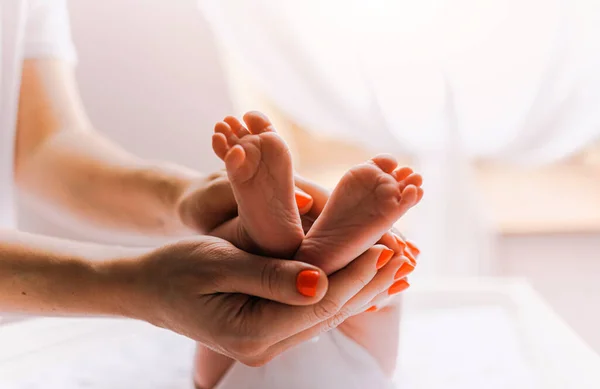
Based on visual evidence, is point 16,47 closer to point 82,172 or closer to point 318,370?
point 82,172

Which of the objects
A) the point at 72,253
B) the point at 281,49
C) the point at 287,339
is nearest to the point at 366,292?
the point at 287,339

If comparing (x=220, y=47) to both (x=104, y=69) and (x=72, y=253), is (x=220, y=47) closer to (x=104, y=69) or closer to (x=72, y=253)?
(x=104, y=69)

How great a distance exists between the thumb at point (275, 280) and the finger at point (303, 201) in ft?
0.49

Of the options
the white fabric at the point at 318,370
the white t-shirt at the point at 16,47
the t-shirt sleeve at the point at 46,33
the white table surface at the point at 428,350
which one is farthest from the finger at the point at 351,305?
the t-shirt sleeve at the point at 46,33

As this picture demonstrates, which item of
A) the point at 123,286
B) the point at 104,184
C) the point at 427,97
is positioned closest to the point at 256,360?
the point at 123,286

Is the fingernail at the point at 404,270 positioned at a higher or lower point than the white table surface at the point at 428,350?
higher

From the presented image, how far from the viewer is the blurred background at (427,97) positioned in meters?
1.36

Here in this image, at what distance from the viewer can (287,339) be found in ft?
1.79

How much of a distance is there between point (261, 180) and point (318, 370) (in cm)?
27

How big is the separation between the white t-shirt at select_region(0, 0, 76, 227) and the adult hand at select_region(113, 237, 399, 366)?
525mm

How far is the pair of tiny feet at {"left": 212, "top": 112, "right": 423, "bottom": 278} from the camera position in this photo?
0.52 meters

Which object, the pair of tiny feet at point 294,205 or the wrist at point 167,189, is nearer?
the pair of tiny feet at point 294,205

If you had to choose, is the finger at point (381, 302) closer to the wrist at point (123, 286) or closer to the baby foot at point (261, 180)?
the baby foot at point (261, 180)

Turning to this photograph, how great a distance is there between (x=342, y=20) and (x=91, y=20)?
665 millimetres
